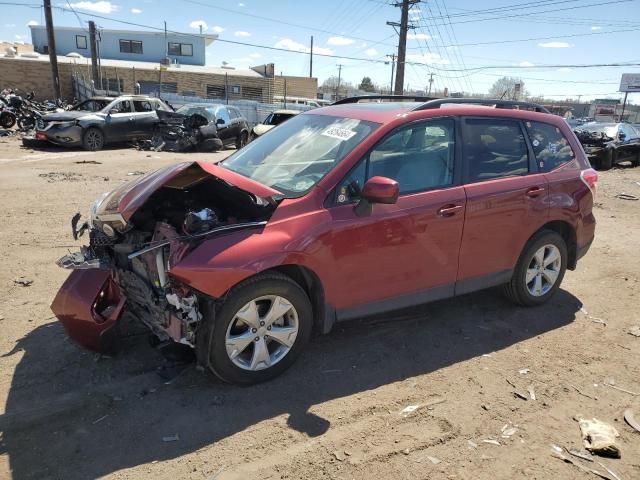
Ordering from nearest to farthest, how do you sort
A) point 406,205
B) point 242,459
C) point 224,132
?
point 242,459 → point 406,205 → point 224,132

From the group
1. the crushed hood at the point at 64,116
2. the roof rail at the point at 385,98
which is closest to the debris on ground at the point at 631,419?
the roof rail at the point at 385,98

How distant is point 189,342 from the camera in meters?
3.21

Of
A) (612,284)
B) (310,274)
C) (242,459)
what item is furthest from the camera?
(612,284)

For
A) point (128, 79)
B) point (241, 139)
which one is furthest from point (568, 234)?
point (128, 79)

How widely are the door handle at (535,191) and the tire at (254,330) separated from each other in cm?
230

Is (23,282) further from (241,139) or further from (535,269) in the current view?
(241,139)

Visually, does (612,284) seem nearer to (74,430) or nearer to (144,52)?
(74,430)

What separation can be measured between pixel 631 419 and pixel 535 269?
1.73 metres

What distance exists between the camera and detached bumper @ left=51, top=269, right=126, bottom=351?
339 cm

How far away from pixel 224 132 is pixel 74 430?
16.0 m

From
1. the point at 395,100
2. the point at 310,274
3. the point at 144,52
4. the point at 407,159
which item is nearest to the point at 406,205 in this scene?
the point at 407,159

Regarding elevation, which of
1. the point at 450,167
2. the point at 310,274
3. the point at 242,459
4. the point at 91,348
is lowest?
the point at 242,459

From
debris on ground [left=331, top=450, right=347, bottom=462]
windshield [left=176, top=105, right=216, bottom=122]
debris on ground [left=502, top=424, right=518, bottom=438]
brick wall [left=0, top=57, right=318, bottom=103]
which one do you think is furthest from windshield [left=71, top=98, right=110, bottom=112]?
brick wall [left=0, top=57, right=318, bottom=103]

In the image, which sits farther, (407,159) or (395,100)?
(395,100)
